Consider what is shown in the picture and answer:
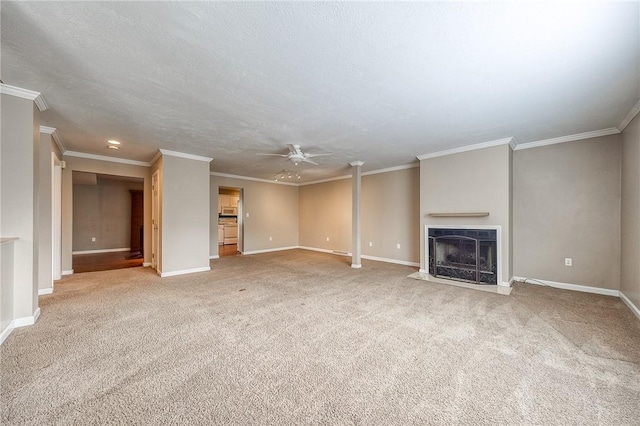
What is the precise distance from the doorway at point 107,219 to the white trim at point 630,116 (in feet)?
31.7

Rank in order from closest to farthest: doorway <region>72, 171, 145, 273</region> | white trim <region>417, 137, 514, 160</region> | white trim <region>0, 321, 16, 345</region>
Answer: white trim <region>0, 321, 16, 345</region>
white trim <region>417, 137, 514, 160</region>
doorway <region>72, 171, 145, 273</region>

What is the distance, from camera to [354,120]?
3203mm

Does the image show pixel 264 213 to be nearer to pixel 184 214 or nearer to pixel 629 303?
pixel 184 214

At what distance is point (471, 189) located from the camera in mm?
4262

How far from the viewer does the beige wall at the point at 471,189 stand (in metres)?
3.92

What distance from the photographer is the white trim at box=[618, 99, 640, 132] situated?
2.76 metres

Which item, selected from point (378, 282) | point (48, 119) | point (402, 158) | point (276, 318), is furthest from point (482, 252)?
point (48, 119)

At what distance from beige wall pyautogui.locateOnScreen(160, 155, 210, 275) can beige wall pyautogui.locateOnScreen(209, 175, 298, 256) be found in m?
1.71

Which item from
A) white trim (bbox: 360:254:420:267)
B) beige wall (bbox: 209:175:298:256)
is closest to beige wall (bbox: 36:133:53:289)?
beige wall (bbox: 209:175:298:256)

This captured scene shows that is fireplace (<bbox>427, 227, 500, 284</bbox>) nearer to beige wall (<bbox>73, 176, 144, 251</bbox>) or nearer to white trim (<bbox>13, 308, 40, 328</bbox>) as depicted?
white trim (<bbox>13, 308, 40, 328</bbox>)

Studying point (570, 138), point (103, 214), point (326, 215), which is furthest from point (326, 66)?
point (103, 214)

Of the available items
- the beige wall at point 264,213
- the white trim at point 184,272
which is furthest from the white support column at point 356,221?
the beige wall at point 264,213

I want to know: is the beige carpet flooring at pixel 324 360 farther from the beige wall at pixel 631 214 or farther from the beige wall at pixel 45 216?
the beige wall at pixel 45 216

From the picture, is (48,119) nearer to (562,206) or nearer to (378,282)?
(378,282)
